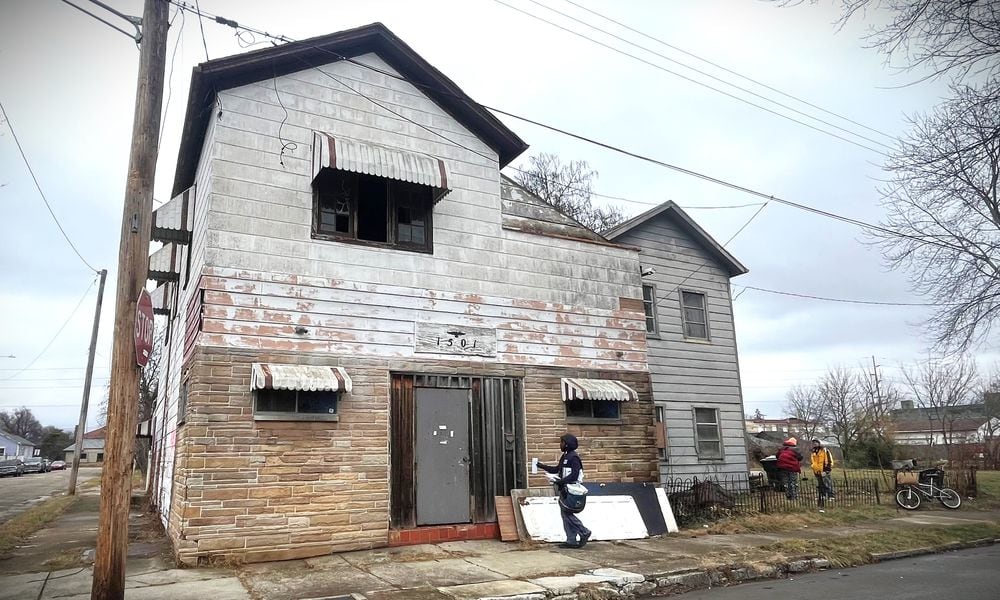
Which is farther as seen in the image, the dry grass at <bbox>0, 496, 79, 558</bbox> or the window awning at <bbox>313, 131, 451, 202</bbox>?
the dry grass at <bbox>0, 496, 79, 558</bbox>

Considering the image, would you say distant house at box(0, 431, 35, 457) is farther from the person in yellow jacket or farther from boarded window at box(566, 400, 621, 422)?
the person in yellow jacket

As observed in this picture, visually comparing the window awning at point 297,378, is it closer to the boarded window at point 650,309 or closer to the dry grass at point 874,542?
the dry grass at point 874,542

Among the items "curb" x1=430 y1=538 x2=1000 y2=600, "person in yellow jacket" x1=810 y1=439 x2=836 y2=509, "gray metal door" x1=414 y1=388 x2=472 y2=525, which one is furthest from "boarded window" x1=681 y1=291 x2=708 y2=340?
"gray metal door" x1=414 y1=388 x2=472 y2=525

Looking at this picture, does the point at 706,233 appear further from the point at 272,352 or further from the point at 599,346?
the point at 272,352

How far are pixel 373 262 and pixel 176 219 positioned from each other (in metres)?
3.59

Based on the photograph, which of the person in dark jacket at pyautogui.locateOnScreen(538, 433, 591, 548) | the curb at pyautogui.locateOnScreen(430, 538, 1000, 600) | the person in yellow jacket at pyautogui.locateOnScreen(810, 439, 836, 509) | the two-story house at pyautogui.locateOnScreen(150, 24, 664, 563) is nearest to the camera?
the curb at pyautogui.locateOnScreen(430, 538, 1000, 600)

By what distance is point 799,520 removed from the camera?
13.4m

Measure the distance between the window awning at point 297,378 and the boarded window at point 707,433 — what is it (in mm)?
11932

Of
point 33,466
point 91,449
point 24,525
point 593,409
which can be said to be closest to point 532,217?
point 593,409

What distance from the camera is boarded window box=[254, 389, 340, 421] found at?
31.0ft

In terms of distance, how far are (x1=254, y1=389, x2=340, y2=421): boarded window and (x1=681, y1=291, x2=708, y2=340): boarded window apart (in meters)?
12.1

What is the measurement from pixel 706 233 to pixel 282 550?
1494 centimetres

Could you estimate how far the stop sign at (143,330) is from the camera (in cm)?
612

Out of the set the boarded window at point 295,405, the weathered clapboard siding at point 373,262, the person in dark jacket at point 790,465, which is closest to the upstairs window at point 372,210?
the weathered clapboard siding at point 373,262
